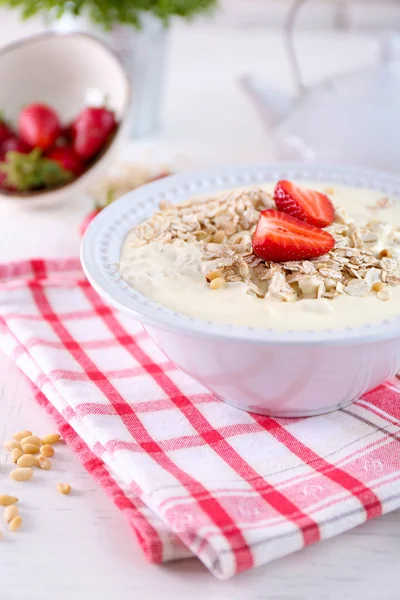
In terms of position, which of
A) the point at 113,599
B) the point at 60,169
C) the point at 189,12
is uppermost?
the point at 189,12

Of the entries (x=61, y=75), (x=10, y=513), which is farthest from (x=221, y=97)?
(x=10, y=513)

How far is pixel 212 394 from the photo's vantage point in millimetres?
1261

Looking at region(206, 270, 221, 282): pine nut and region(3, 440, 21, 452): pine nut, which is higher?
region(206, 270, 221, 282): pine nut

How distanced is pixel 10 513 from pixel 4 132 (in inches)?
50.2

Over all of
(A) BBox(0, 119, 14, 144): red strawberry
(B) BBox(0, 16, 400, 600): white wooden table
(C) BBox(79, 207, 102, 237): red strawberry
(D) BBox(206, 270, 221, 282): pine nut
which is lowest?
(B) BBox(0, 16, 400, 600): white wooden table

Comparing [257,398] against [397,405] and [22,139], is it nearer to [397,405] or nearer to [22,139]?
[397,405]

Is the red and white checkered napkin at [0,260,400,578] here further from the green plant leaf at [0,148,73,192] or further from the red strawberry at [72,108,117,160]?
the red strawberry at [72,108,117,160]

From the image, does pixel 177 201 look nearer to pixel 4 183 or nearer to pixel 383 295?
pixel 383 295

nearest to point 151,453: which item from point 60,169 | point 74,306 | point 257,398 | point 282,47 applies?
point 257,398

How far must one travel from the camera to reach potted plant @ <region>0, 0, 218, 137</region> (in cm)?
202

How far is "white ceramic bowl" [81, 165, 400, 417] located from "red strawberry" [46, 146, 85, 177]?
2.39 ft

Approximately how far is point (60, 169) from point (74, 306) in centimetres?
51

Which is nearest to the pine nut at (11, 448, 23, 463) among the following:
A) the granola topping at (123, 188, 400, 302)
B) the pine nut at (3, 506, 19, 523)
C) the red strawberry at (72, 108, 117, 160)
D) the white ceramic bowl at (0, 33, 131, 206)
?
the pine nut at (3, 506, 19, 523)

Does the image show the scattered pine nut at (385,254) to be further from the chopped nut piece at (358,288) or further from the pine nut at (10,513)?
the pine nut at (10,513)
